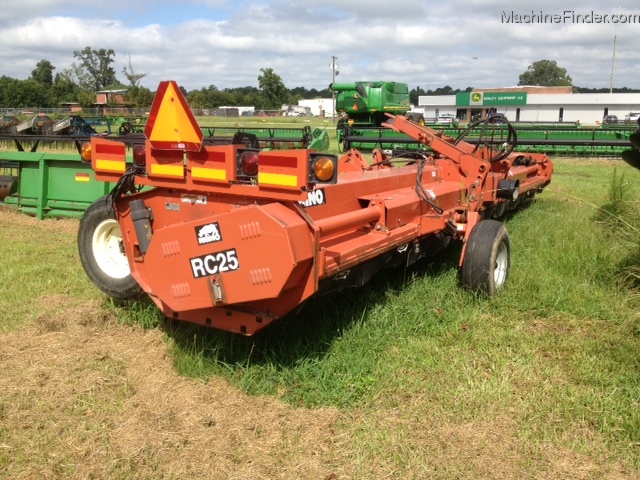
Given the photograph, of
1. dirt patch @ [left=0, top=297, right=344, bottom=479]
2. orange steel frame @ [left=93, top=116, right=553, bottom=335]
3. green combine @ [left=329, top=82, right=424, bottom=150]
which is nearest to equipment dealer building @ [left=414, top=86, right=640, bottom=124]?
green combine @ [left=329, top=82, right=424, bottom=150]

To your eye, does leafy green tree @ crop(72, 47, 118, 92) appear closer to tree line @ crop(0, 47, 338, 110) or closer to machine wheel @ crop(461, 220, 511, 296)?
tree line @ crop(0, 47, 338, 110)

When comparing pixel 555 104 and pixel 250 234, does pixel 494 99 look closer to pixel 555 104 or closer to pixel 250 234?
pixel 555 104

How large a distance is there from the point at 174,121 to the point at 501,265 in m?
3.10

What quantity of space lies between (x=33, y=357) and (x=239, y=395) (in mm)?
1426

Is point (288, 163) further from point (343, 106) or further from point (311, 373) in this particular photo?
point (343, 106)

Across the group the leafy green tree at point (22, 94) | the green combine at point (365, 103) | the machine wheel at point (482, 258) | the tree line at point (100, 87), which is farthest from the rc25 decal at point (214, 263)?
the leafy green tree at point (22, 94)

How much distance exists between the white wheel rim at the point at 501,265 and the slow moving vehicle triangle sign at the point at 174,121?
9.21ft

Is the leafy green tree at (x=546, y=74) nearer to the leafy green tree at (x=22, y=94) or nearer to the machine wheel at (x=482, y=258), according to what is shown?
the leafy green tree at (x=22, y=94)

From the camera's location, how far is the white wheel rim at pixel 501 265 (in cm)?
514

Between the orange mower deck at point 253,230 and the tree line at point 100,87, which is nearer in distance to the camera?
the orange mower deck at point 253,230

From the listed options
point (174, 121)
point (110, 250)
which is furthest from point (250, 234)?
point (110, 250)

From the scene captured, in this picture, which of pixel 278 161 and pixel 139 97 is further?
pixel 139 97

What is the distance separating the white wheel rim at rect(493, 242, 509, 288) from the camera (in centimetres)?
514

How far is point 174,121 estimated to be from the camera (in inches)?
140
